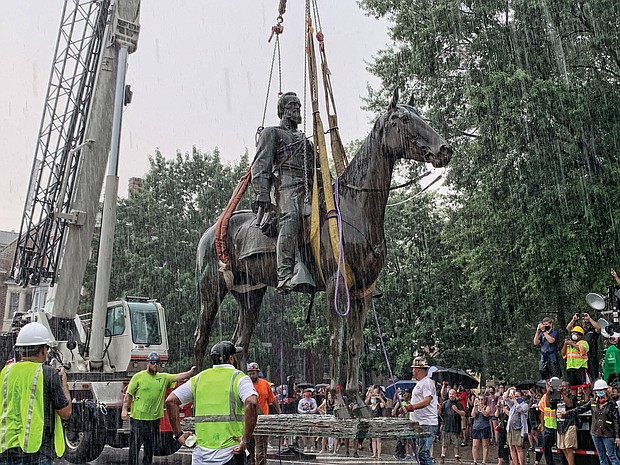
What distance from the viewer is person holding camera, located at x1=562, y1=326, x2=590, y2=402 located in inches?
535

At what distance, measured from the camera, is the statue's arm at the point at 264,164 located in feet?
29.4

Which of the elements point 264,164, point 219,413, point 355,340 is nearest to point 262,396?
point 355,340

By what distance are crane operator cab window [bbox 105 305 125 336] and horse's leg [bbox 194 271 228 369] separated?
27.6 feet

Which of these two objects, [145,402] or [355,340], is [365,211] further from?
[145,402]

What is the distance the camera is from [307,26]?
31.1ft

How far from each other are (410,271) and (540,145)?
45.6 ft

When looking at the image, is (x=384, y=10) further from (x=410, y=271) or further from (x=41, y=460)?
(x=41, y=460)

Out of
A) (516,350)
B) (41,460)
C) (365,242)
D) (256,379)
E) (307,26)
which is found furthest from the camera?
(516,350)

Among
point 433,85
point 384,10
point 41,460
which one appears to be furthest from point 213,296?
point 384,10

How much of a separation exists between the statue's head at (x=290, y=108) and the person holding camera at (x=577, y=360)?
7409 millimetres

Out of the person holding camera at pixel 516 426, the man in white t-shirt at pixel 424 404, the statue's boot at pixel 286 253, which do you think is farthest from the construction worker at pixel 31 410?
the person holding camera at pixel 516 426

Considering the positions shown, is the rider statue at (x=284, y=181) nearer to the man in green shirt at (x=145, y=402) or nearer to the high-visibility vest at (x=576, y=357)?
the man in green shirt at (x=145, y=402)

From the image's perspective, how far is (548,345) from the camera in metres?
14.3

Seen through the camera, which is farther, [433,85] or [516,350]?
[516,350]
